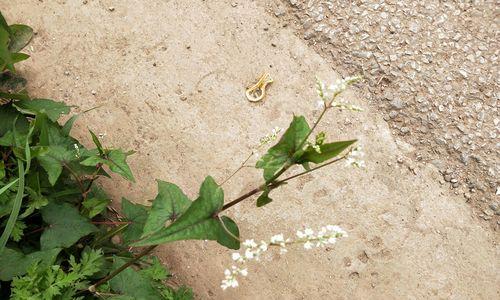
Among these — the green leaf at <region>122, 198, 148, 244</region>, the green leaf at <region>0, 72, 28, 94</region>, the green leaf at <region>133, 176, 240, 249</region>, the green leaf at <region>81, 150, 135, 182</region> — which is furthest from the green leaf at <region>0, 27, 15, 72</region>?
the green leaf at <region>133, 176, 240, 249</region>

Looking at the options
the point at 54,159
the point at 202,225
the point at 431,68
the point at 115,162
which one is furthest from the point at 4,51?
the point at 431,68

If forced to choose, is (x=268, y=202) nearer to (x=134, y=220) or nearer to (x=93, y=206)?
(x=134, y=220)

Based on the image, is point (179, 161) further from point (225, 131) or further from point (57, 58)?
point (57, 58)

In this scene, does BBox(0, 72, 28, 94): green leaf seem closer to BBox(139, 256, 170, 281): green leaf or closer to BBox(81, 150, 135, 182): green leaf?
BBox(81, 150, 135, 182): green leaf

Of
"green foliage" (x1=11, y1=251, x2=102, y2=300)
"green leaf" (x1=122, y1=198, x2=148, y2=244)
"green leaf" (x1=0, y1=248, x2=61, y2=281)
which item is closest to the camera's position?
A: "green foliage" (x1=11, y1=251, x2=102, y2=300)

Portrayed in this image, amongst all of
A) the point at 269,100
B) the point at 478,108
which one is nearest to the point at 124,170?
the point at 269,100

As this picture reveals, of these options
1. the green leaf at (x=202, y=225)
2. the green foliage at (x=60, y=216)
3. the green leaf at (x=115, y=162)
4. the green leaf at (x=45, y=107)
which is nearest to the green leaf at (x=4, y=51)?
the green foliage at (x=60, y=216)
